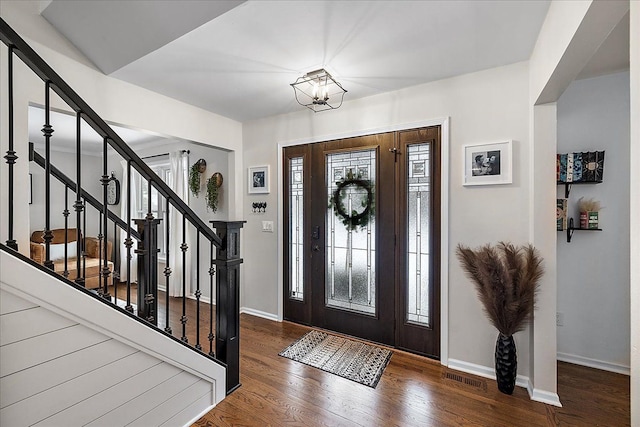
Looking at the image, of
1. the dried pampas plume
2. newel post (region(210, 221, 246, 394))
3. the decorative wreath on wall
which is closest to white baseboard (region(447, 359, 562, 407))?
the dried pampas plume

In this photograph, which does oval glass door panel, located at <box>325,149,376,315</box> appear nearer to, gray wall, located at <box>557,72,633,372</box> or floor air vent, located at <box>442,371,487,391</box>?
floor air vent, located at <box>442,371,487,391</box>

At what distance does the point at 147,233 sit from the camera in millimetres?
2365

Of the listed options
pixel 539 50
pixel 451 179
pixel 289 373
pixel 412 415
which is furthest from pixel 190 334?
pixel 539 50

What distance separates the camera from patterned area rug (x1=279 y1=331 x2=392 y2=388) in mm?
2408

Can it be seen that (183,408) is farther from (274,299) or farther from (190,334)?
(274,299)

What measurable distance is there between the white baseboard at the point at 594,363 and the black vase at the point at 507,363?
33.4 inches

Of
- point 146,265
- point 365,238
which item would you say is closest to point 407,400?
point 365,238

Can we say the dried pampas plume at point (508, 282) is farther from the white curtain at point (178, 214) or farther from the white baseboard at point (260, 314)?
the white curtain at point (178, 214)

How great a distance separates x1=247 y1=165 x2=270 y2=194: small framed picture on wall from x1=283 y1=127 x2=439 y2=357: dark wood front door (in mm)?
273

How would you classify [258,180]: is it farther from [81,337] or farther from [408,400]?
[408,400]

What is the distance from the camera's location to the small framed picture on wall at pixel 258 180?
11.8ft

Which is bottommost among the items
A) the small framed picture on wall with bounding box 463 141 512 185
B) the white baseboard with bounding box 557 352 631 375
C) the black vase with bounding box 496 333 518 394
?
the white baseboard with bounding box 557 352 631 375

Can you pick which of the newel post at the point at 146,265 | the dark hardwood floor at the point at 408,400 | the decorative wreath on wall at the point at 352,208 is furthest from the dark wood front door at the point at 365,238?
the newel post at the point at 146,265

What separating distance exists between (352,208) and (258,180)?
1309mm
